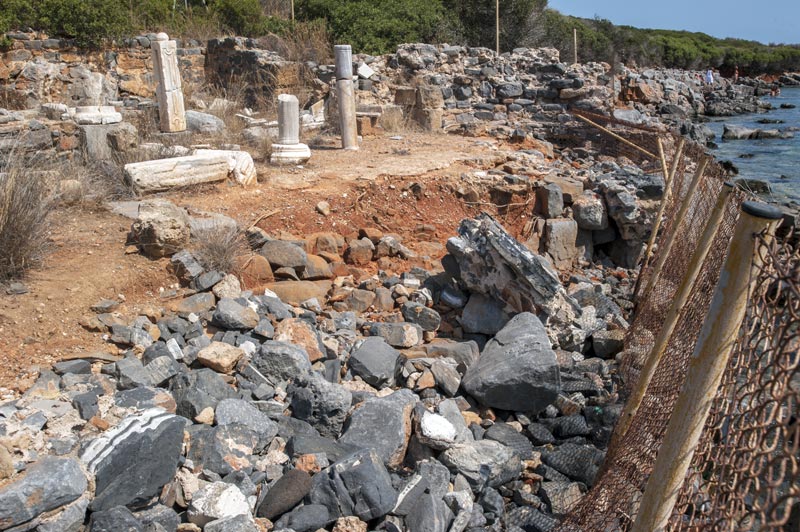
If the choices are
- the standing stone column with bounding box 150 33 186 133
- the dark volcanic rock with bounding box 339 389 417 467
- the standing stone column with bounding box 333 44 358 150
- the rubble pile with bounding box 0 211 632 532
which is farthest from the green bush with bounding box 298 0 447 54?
the dark volcanic rock with bounding box 339 389 417 467

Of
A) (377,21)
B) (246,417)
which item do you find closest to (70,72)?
(377,21)

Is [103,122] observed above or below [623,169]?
above

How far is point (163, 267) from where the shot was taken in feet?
19.2

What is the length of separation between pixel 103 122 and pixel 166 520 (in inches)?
280

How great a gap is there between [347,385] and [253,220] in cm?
300

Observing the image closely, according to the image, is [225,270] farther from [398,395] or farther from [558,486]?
[558,486]

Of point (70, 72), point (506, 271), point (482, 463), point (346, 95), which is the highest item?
point (70, 72)

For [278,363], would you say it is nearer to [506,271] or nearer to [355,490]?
[355,490]

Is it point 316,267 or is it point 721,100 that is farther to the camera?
point 721,100

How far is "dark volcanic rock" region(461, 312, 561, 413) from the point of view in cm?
482

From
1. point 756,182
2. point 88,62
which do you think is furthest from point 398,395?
point 88,62

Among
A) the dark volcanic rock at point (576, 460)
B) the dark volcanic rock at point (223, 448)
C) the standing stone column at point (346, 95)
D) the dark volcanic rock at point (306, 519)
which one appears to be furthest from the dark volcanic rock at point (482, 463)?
the standing stone column at point (346, 95)

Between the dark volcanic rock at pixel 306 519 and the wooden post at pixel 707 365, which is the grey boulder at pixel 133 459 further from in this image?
the wooden post at pixel 707 365

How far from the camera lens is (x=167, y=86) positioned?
32.8 ft
